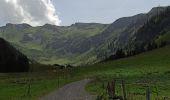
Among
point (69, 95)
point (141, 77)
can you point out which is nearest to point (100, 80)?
point (141, 77)

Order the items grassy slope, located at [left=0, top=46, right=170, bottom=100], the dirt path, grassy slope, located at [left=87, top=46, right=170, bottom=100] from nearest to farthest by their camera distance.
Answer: the dirt path, grassy slope, located at [left=87, top=46, right=170, bottom=100], grassy slope, located at [left=0, top=46, right=170, bottom=100]

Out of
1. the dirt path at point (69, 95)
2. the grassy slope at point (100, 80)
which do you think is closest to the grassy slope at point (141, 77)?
the grassy slope at point (100, 80)

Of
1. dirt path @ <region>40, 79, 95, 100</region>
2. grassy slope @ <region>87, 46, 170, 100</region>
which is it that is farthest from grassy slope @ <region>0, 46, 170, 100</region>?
dirt path @ <region>40, 79, 95, 100</region>

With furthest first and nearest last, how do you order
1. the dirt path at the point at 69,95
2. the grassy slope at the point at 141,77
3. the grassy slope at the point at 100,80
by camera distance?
the grassy slope at the point at 100,80 < the grassy slope at the point at 141,77 < the dirt path at the point at 69,95

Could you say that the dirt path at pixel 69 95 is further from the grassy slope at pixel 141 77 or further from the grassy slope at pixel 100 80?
the grassy slope at pixel 141 77

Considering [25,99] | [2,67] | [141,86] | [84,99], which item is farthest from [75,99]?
[2,67]

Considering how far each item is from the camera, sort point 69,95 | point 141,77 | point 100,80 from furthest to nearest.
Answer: point 141,77
point 100,80
point 69,95

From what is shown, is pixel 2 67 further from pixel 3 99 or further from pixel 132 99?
pixel 132 99

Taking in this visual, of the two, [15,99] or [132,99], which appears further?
[15,99]

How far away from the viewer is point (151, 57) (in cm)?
17962

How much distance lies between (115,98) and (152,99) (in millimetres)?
5064

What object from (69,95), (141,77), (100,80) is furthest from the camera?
(141,77)

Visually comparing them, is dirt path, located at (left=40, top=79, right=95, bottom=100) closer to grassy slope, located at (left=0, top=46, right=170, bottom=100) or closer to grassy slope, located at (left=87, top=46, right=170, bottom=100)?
grassy slope, located at (left=0, top=46, right=170, bottom=100)

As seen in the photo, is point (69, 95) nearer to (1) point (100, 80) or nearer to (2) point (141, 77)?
(1) point (100, 80)
